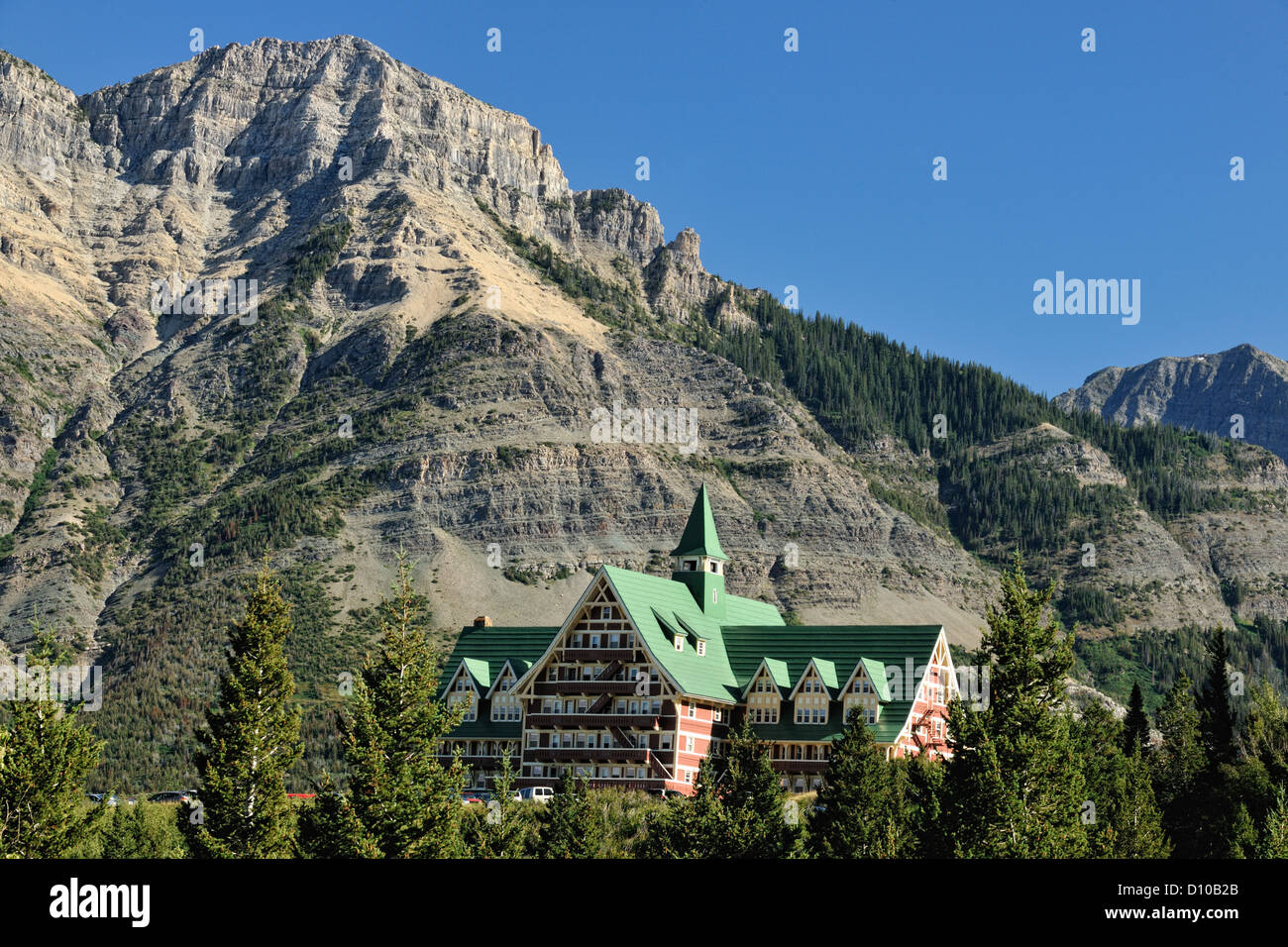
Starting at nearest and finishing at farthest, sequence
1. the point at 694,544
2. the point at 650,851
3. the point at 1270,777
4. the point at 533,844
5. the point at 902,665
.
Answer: the point at 533,844, the point at 650,851, the point at 1270,777, the point at 902,665, the point at 694,544

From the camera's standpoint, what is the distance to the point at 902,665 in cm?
11488

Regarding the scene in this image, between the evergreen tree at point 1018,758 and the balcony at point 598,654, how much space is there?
59.4m

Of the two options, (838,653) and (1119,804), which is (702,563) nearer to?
(838,653)

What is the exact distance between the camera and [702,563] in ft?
420

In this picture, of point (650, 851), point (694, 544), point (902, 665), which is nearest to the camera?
point (650, 851)

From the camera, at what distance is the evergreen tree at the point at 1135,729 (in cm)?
11312

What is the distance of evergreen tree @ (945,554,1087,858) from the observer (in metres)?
53.3

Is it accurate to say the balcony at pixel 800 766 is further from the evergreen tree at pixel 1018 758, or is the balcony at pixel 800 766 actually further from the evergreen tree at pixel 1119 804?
the evergreen tree at pixel 1018 758

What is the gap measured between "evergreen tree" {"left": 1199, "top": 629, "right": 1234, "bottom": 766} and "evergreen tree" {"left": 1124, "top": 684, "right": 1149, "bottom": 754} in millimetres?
5008

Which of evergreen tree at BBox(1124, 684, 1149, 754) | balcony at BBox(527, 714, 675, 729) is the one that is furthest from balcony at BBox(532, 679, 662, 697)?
evergreen tree at BBox(1124, 684, 1149, 754)
